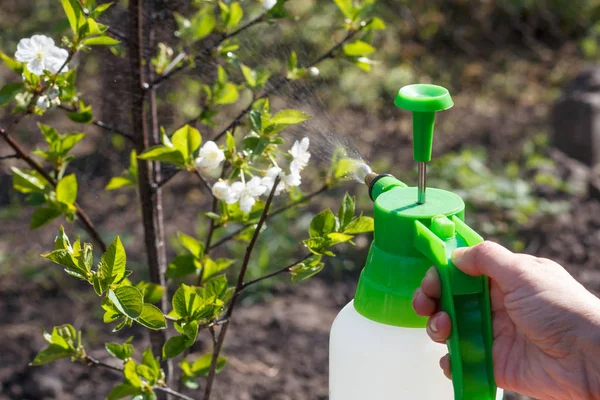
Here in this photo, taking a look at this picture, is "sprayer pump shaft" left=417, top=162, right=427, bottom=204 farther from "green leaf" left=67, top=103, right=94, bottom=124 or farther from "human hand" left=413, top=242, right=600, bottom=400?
"green leaf" left=67, top=103, right=94, bottom=124

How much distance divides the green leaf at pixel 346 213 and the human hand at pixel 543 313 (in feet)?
0.59

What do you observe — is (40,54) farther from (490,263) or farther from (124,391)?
(490,263)

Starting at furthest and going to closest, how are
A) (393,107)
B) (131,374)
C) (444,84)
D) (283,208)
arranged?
(444,84), (393,107), (283,208), (131,374)

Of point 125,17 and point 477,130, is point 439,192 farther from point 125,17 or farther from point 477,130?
point 477,130

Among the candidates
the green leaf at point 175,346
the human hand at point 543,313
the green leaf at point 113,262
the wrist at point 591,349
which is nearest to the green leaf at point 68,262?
the green leaf at point 113,262

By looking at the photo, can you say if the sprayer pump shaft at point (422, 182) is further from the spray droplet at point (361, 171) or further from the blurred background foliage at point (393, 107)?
the blurred background foliage at point (393, 107)

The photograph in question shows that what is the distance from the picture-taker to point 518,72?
14.6 ft

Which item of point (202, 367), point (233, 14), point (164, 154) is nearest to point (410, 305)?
point (164, 154)

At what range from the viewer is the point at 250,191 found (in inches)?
41.9

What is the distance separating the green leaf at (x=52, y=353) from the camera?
1166 millimetres

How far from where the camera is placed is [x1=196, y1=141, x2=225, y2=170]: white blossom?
41.5 inches

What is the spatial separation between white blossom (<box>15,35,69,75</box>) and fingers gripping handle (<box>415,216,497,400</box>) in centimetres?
52

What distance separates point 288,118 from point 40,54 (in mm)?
337

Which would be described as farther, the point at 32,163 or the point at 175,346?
the point at 32,163
